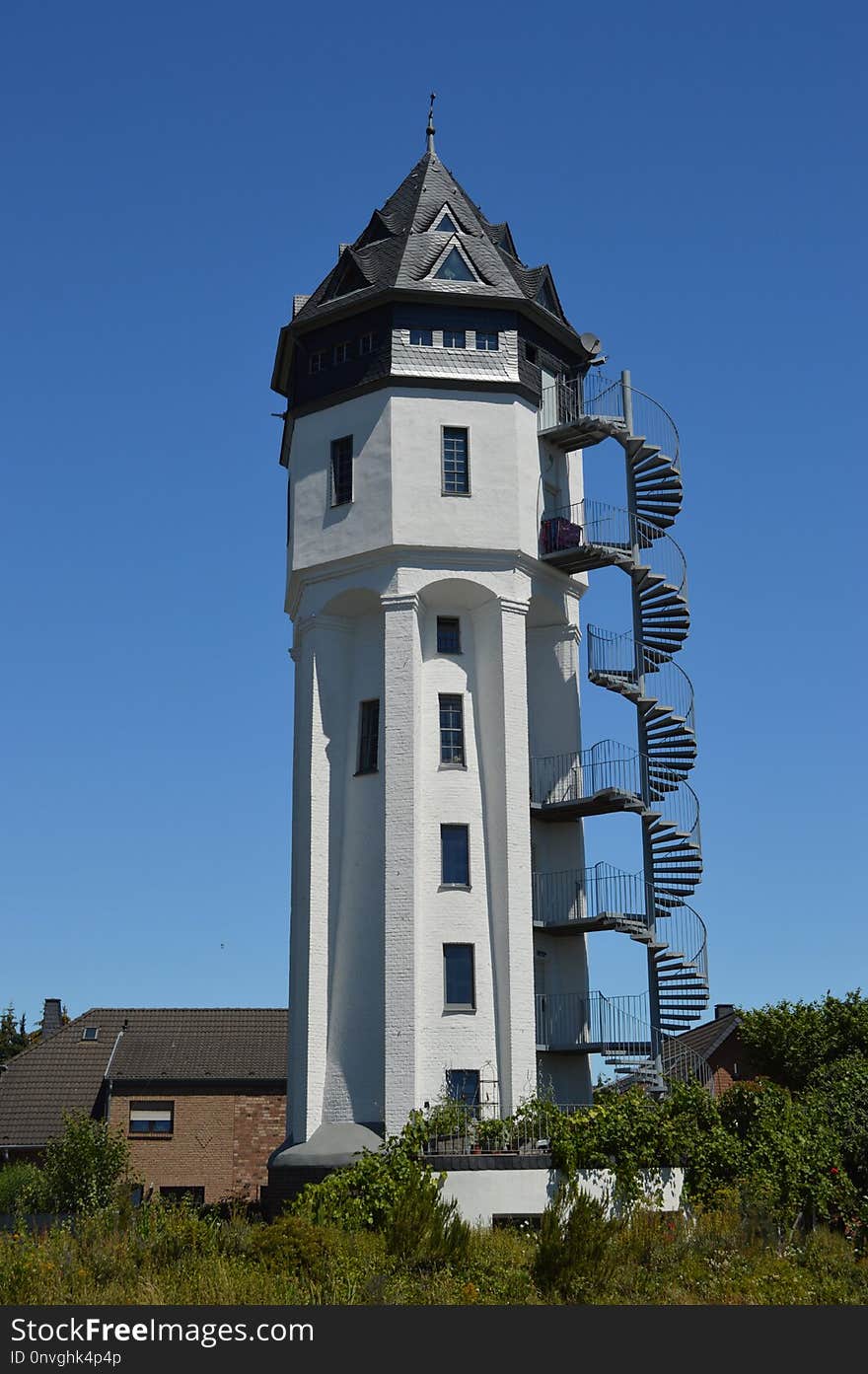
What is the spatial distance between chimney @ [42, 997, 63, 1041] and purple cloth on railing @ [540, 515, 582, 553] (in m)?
29.4

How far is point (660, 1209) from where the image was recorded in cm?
2711

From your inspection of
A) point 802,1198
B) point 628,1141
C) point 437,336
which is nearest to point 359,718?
point 437,336

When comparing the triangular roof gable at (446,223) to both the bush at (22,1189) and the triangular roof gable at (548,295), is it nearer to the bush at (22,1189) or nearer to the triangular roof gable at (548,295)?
the triangular roof gable at (548,295)

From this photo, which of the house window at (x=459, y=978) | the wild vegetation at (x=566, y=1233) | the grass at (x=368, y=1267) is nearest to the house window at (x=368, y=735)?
the house window at (x=459, y=978)

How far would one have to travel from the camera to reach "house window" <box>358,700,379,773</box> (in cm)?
3434

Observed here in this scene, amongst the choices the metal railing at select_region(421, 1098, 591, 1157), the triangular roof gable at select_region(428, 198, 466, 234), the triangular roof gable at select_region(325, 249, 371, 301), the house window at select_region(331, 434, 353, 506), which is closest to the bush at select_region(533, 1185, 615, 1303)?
the metal railing at select_region(421, 1098, 591, 1157)

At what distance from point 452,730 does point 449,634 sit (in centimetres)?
231

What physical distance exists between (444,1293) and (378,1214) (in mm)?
5905

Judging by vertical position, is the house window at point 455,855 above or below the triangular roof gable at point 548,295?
below

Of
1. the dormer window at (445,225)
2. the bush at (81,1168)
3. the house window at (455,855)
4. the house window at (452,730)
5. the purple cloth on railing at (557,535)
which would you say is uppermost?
the dormer window at (445,225)

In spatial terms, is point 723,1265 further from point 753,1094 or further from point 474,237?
point 474,237

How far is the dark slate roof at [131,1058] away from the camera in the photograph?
154ft

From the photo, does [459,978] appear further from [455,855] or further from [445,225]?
[445,225]

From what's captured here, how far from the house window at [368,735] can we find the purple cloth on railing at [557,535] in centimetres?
540
